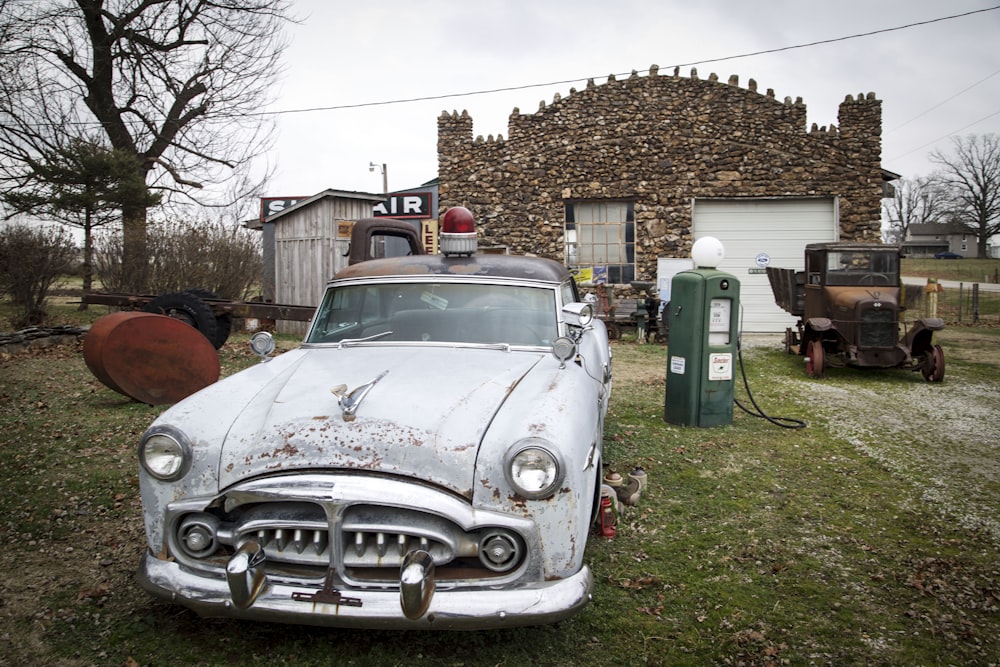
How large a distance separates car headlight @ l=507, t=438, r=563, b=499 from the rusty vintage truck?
316 inches

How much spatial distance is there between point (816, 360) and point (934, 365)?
56.8 inches

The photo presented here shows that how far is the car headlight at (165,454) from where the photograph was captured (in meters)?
2.90

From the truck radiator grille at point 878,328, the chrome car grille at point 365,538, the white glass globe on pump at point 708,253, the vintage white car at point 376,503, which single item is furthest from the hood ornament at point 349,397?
the truck radiator grille at point 878,328

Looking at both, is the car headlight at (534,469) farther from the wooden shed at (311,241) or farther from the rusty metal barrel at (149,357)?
the wooden shed at (311,241)

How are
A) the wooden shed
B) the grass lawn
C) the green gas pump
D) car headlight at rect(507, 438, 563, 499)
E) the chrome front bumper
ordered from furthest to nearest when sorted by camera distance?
the wooden shed
the green gas pump
the grass lawn
car headlight at rect(507, 438, 563, 499)
the chrome front bumper

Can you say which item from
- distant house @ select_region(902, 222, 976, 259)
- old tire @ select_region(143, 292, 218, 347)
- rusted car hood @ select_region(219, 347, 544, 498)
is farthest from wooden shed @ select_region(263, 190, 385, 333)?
distant house @ select_region(902, 222, 976, 259)

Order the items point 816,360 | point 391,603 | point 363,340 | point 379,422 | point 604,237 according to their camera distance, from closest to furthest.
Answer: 1. point 391,603
2. point 379,422
3. point 363,340
4. point 816,360
5. point 604,237

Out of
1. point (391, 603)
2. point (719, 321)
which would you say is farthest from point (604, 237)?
point (391, 603)

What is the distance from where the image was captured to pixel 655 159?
1566 centimetres

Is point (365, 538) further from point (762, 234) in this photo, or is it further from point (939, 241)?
point (939, 241)

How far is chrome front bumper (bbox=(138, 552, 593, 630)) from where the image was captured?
2.55m

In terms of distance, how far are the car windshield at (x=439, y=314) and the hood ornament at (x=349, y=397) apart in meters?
1.04

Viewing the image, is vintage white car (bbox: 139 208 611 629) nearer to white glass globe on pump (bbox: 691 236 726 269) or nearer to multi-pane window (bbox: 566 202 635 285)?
white glass globe on pump (bbox: 691 236 726 269)

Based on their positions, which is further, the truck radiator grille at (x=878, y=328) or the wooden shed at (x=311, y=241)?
the wooden shed at (x=311, y=241)
